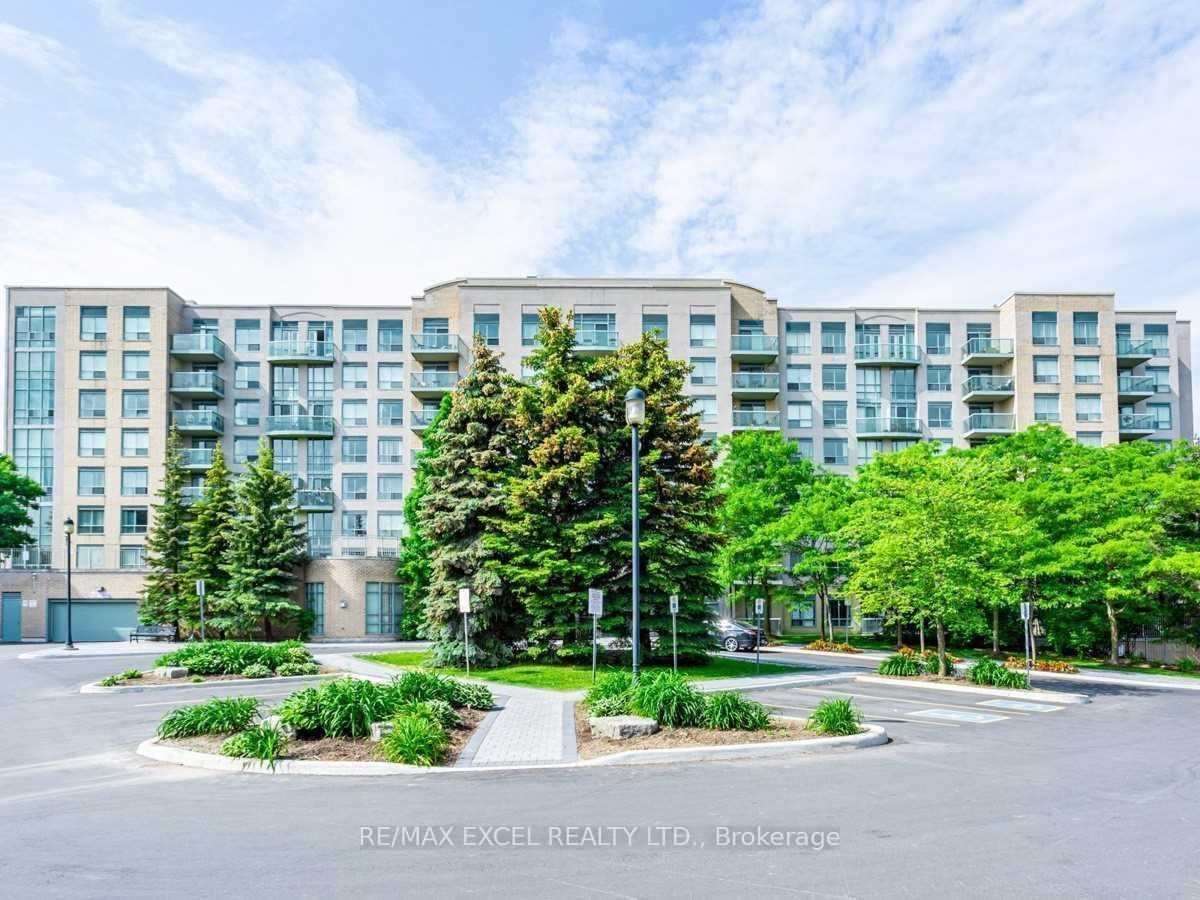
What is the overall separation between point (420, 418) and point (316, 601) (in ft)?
A: 47.6

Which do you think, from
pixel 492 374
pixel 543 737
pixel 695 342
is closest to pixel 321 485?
pixel 695 342

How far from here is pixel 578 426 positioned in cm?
2833

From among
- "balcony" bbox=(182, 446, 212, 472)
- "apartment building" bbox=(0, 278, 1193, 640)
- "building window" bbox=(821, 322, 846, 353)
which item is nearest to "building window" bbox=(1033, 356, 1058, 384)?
"apartment building" bbox=(0, 278, 1193, 640)

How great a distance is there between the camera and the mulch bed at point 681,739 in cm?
1312

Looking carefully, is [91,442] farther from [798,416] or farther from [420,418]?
[798,416]

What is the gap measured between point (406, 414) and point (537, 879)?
51959 millimetres

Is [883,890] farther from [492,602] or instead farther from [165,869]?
[492,602]

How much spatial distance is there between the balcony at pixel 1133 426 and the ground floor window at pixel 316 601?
5201 centimetres

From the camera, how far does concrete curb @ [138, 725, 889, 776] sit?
38.0 ft

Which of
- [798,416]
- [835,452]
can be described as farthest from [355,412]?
[835,452]

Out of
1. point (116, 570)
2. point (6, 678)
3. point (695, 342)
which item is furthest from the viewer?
point (695, 342)

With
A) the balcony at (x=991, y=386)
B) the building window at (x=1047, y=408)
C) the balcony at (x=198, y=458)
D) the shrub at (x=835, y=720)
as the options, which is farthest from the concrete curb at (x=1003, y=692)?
the balcony at (x=198, y=458)

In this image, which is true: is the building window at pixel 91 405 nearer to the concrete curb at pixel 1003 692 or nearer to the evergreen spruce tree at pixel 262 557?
the evergreen spruce tree at pixel 262 557

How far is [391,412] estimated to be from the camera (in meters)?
57.5
